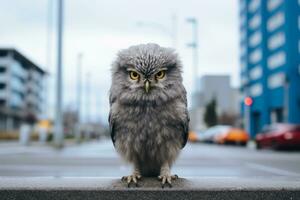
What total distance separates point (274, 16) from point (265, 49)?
8.20m

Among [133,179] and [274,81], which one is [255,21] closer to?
[274,81]

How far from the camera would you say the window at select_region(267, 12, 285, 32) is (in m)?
43.5

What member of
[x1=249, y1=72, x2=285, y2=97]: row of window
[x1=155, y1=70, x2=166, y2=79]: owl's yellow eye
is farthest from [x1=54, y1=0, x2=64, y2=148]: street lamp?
Answer: [x1=249, y1=72, x2=285, y2=97]: row of window

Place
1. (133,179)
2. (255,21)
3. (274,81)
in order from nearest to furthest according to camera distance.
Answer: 1. (133,179)
2. (274,81)
3. (255,21)

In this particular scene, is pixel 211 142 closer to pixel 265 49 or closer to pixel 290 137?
pixel 290 137

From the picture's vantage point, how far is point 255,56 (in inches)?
2520

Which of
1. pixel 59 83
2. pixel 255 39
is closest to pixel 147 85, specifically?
pixel 59 83

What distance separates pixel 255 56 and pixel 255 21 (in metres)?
4.50

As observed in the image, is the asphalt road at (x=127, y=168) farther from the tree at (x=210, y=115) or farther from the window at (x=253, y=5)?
the tree at (x=210, y=115)

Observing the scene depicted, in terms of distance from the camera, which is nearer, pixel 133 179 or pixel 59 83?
pixel 133 179

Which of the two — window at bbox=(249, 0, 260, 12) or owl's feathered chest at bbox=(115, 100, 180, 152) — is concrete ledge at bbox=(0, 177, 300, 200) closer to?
owl's feathered chest at bbox=(115, 100, 180, 152)

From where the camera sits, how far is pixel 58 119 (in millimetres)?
24484

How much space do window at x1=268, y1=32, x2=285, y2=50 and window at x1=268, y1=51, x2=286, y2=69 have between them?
873 millimetres

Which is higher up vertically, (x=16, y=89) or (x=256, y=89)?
(x=16, y=89)
